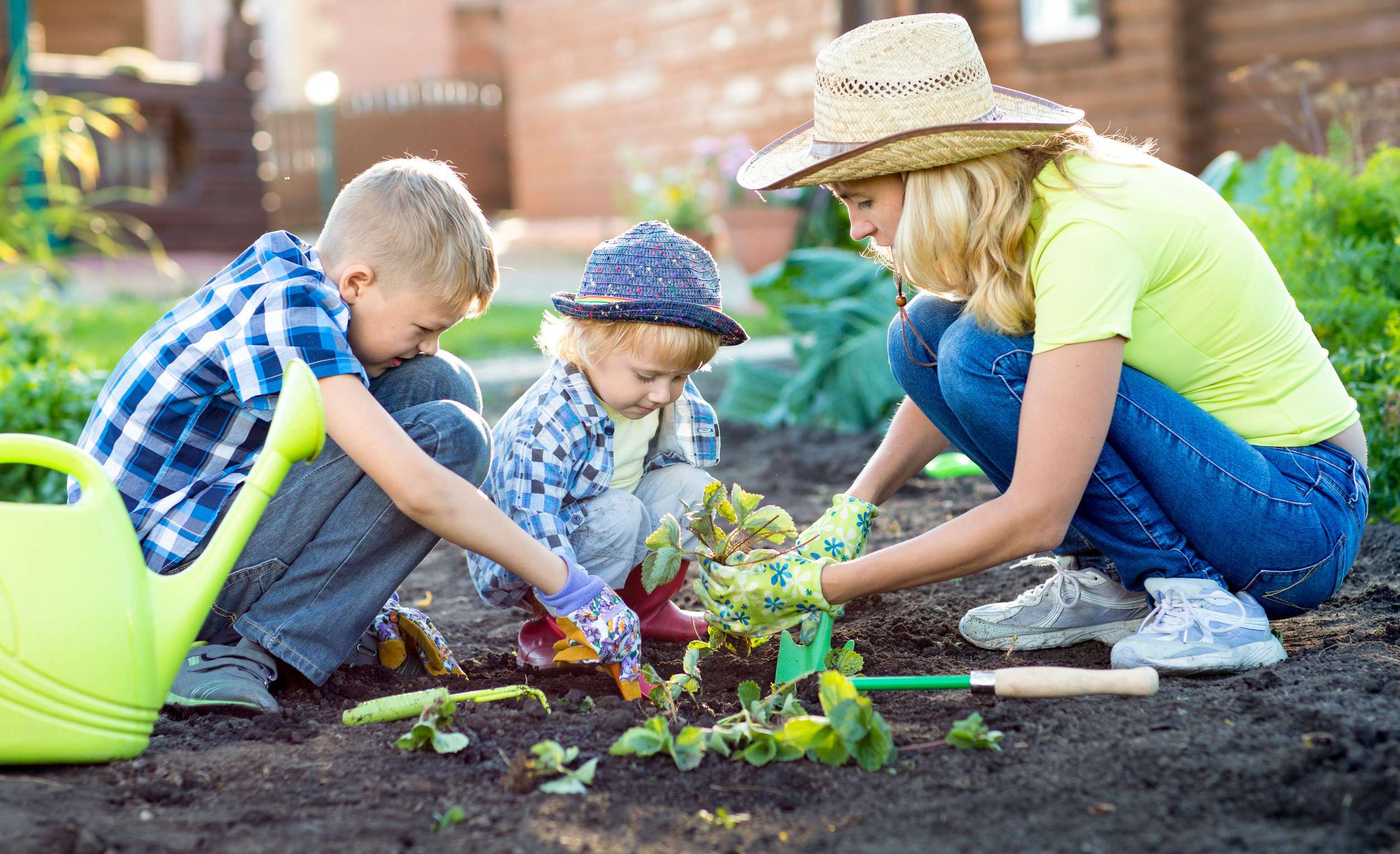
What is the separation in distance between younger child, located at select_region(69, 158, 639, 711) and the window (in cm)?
579

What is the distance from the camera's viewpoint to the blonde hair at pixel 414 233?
6.48 feet

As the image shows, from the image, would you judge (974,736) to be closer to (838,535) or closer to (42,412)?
(838,535)

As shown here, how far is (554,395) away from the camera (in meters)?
2.23

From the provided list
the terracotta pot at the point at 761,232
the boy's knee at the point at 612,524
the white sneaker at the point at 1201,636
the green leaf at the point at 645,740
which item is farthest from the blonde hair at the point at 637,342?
the terracotta pot at the point at 761,232

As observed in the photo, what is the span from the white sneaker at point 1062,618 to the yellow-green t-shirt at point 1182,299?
1.23 ft

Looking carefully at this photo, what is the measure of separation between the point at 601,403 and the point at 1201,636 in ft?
3.63

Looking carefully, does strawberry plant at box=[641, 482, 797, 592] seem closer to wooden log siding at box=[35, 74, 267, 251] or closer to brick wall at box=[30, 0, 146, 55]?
wooden log siding at box=[35, 74, 267, 251]

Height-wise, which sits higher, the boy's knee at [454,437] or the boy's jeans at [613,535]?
the boy's knee at [454,437]

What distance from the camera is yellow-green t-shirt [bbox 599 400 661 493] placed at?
2391 mm

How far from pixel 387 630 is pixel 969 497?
1.72 meters

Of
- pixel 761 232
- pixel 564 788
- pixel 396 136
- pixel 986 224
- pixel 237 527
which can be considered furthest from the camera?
pixel 396 136

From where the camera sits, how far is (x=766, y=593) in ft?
6.36

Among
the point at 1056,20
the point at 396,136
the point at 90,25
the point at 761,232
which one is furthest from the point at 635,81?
the point at 90,25

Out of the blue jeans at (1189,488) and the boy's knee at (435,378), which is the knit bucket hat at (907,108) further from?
the boy's knee at (435,378)
